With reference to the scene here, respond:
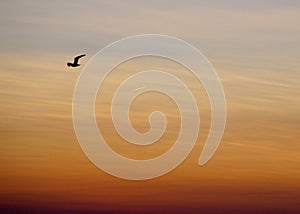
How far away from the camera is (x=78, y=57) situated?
59.3 feet
